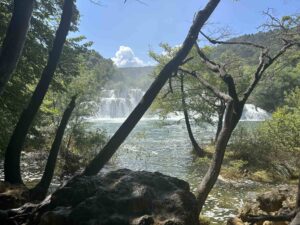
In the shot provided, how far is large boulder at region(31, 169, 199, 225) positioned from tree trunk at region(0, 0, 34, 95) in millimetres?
1679

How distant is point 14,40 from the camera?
4.71m

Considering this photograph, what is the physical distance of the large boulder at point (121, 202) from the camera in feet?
11.8

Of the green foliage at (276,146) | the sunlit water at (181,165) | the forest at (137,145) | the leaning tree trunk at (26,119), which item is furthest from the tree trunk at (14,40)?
the green foliage at (276,146)

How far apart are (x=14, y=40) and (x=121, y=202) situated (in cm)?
255

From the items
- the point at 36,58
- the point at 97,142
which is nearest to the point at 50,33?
the point at 36,58

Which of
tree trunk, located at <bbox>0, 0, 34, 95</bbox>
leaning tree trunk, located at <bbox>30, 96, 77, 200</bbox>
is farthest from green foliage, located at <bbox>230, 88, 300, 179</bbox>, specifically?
Result: tree trunk, located at <bbox>0, 0, 34, 95</bbox>

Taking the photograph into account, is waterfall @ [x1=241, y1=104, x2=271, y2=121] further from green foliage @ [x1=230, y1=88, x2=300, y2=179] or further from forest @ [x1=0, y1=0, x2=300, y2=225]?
green foliage @ [x1=230, y1=88, x2=300, y2=179]

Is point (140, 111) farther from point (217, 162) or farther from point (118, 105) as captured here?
point (118, 105)

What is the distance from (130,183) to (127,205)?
14.8 inches

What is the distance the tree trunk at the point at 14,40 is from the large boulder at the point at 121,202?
168 centimetres

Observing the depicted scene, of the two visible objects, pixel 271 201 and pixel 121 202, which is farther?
pixel 271 201

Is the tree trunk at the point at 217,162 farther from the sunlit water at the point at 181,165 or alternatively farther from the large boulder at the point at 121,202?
the sunlit water at the point at 181,165

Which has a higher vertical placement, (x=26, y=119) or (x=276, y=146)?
(x=26, y=119)

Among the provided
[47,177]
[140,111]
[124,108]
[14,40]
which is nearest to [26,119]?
[47,177]
